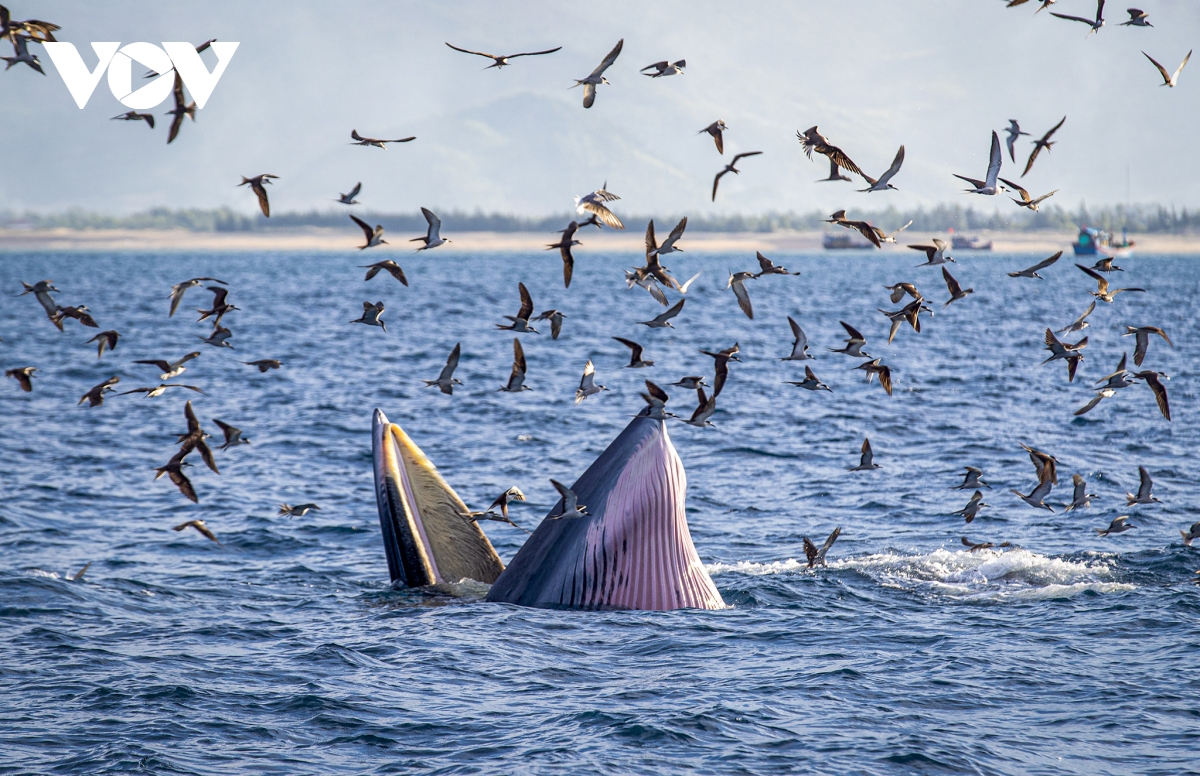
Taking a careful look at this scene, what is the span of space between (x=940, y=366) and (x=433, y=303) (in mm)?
47457

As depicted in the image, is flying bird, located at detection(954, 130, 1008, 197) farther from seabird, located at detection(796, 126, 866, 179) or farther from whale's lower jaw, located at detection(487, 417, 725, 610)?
whale's lower jaw, located at detection(487, 417, 725, 610)

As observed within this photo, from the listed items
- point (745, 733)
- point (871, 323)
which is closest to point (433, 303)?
point (871, 323)

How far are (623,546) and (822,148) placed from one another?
206 inches

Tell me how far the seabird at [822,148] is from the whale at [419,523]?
5.57 m

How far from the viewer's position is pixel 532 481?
69.5ft

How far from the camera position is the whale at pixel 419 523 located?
12.9 m

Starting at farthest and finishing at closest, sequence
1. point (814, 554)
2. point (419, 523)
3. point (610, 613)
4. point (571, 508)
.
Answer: point (814, 554), point (419, 523), point (610, 613), point (571, 508)

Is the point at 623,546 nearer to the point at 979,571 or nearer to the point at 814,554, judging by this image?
the point at 814,554

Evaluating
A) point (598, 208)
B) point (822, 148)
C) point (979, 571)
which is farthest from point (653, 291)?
point (979, 571)

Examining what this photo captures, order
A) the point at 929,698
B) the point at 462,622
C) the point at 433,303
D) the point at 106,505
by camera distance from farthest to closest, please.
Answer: the point at 433,303
the point at 106,505
the point at 462,622
the point at 929,698

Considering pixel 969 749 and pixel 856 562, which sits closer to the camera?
pixel 969 749

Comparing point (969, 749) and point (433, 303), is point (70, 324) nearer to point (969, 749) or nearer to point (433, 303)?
point (433, 303)

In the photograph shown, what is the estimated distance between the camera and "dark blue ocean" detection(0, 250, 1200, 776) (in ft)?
32.4

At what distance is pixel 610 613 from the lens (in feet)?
41.4
